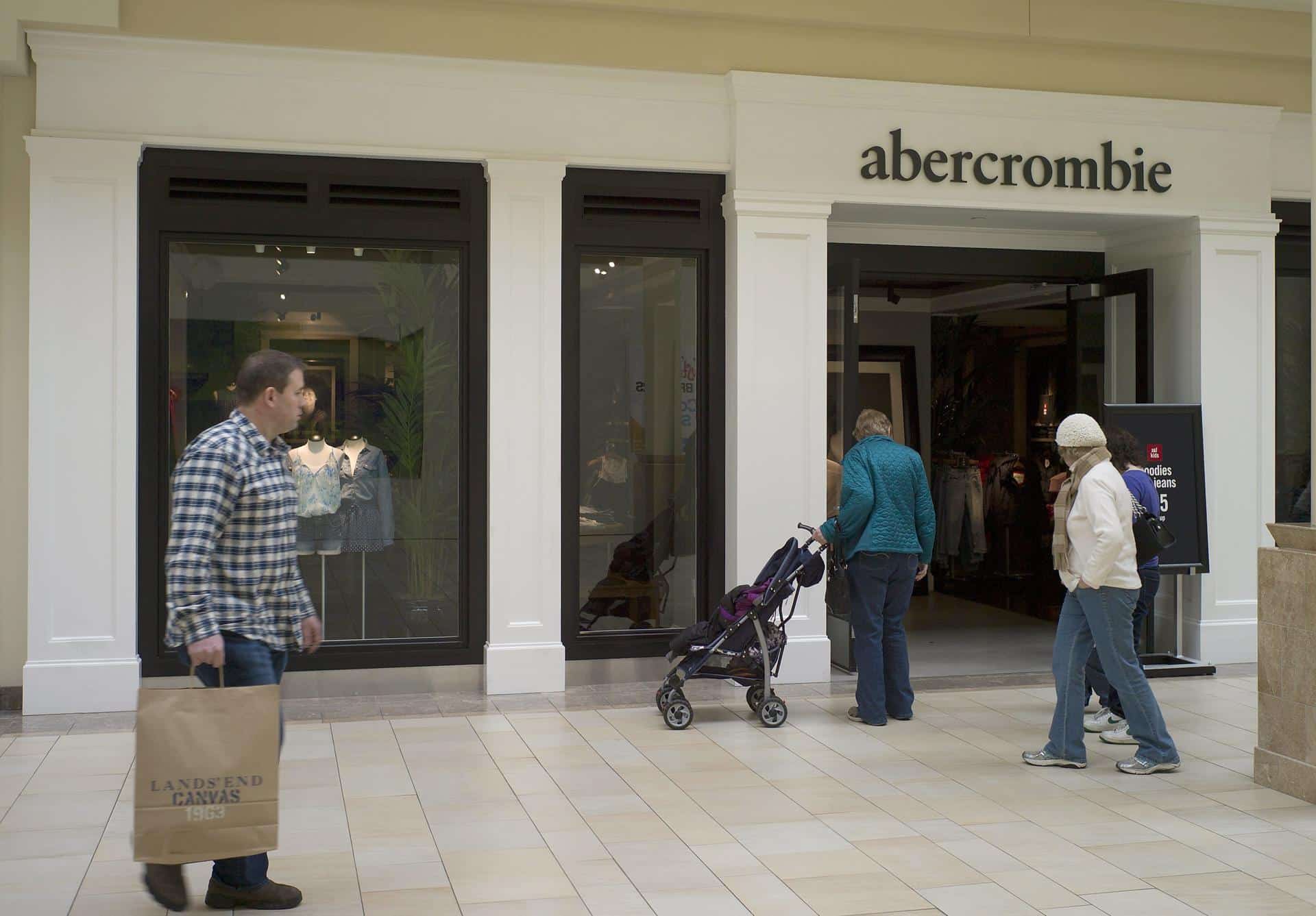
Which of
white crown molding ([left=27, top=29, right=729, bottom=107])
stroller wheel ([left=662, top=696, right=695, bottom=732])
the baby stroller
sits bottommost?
stroller wheel ([left=662, top=696, right=695, bottom=732])

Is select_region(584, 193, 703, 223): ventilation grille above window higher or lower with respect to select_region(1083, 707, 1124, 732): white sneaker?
higher

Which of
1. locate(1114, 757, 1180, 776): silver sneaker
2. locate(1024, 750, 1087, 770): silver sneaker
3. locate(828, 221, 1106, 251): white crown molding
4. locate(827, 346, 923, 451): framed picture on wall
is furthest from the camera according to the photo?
locate(827, 346, 923, 451): framed picture on wall

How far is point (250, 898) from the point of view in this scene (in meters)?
4.23

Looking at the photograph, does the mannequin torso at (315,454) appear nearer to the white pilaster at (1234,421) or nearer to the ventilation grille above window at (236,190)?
the ventilation grille above window at (236,190)

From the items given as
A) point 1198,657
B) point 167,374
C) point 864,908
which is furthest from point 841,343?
point 864,908

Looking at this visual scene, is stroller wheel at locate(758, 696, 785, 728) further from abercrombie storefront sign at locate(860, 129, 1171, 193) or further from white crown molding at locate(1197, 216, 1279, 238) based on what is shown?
white crown molding at locate(1197, 216, 1279, 238)

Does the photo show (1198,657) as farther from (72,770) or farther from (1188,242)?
(72,770)

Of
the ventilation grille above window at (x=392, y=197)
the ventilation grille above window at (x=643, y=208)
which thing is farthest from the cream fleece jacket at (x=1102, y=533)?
the ventilation grille above window at (x=392, y=197)

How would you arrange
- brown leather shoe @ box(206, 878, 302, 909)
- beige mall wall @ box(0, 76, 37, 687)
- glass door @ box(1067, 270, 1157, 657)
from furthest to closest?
glass door @ box(1067, 270, 1157, 657) < beige mall wall @ box(0, 76, 37, 687) < brown leather shoe @ box(206, 878, 302, 909)

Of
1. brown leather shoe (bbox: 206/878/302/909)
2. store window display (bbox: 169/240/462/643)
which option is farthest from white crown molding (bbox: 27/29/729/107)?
brown leather shoe (bbox: 206/878/302/909)

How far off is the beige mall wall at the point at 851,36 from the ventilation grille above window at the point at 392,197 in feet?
1.50

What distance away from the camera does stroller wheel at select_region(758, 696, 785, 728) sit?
22.7ft

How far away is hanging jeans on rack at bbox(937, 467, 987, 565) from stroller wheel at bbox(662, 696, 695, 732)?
5.76 m

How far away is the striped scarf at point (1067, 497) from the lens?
5.90 meters
